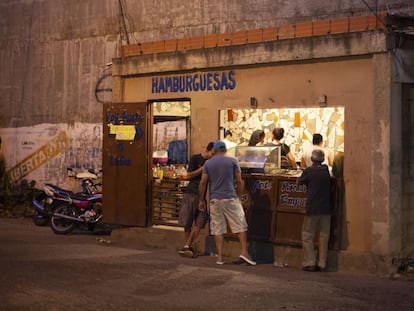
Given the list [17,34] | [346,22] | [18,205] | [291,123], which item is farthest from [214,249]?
[17,34]

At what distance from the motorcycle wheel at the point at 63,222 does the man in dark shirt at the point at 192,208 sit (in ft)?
11.0

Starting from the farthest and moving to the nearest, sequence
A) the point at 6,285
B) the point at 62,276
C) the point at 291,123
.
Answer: the point at 291,123
the point at 62,276
the point at 6,285

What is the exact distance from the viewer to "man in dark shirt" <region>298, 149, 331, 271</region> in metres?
10.8

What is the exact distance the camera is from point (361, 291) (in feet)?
31.0

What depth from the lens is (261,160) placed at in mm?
12406

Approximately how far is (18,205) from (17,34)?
4.37 meters

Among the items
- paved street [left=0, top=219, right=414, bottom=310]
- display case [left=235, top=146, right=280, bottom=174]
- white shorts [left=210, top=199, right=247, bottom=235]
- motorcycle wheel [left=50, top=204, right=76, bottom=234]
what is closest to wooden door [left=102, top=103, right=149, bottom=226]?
motorcycle wheel [left=50, top=204, right=76, bottom=234]

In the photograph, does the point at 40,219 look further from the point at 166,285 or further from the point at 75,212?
the point at 166,285

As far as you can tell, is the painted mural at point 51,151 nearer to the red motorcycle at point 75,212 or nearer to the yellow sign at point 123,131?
the red motorcycle at point 75,212

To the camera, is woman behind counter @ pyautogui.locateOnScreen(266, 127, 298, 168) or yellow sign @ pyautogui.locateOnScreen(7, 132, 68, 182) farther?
yellow sign @ pyautogui.locateOnScreen(7, 132, 68, 182)

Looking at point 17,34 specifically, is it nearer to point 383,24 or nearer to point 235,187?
point 235,187

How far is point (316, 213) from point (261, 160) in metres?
1.90

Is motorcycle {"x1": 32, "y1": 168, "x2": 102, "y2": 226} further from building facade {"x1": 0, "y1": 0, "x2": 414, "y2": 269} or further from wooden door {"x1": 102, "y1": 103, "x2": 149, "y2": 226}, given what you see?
building facade {"x1": 0, "y1": 0, "x2": 414, "y2": 269}

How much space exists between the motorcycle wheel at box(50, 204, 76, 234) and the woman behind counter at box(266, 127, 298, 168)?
4.39 meters
